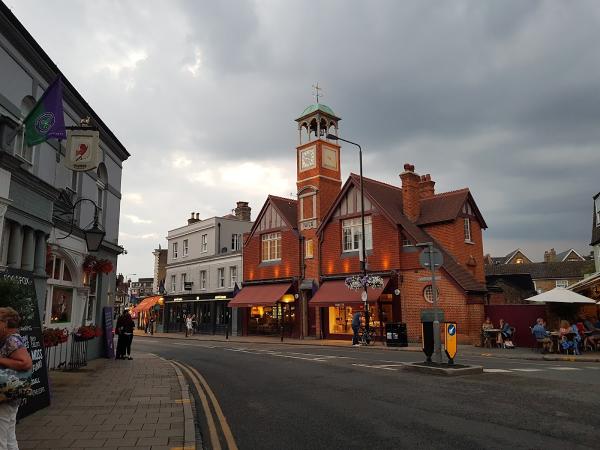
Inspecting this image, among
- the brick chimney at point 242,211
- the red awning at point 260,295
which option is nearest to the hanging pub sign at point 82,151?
the red awning at point 260,295

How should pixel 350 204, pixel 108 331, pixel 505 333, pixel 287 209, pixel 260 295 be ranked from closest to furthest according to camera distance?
pixel 108 331, pixel 505 333, pixel 350 204, pixel 260 295, pixel 287 209

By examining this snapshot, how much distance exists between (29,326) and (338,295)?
21563 millimetres

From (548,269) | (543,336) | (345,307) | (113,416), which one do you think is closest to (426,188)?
(345,307)

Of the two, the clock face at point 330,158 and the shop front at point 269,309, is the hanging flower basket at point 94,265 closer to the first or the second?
the shop front at point 269,309

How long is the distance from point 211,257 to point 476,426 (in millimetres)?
35924

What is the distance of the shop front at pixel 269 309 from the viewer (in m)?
32.7

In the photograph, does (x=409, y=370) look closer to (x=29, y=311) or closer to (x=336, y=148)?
(x=29, y=311)

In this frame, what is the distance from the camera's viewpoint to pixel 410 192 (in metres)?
29.6

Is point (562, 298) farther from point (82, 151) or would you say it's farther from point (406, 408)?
point (82, 151)

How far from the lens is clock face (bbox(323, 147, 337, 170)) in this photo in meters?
33.2

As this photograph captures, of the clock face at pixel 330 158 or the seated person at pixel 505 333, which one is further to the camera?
the clock face at pixel 330 158

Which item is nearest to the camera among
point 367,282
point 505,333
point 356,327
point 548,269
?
point 505,333

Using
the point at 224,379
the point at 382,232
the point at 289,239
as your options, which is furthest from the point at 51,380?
the point at 289,239

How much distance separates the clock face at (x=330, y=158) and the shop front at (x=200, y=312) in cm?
1356
